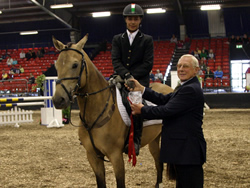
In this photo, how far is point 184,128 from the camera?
2.62m

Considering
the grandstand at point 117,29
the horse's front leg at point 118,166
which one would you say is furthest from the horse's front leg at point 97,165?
the grandstand at point 117,29

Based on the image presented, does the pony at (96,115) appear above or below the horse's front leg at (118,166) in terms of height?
above

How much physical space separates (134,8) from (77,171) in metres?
2.87

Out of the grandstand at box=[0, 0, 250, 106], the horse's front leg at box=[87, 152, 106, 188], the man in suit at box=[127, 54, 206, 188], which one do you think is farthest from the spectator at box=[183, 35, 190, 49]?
the man in suit at box=[127, 54, 206, 188]

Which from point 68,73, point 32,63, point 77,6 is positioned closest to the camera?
point 68,73

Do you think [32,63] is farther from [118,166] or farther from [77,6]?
[118,166]

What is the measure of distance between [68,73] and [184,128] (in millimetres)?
1190

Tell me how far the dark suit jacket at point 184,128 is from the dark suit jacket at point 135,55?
118 cm

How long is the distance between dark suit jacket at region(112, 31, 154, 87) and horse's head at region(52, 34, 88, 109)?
2.26 feet

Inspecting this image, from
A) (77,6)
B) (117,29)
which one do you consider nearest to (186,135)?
(77,6)

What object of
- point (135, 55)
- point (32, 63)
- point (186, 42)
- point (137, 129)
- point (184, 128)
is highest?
point (186, 42)

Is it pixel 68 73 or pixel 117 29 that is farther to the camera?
pixel 117 29

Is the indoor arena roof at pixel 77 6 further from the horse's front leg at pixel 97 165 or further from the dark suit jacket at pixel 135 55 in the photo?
the horse's front leg at pixel 97 165

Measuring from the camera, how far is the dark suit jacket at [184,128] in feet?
8.52
